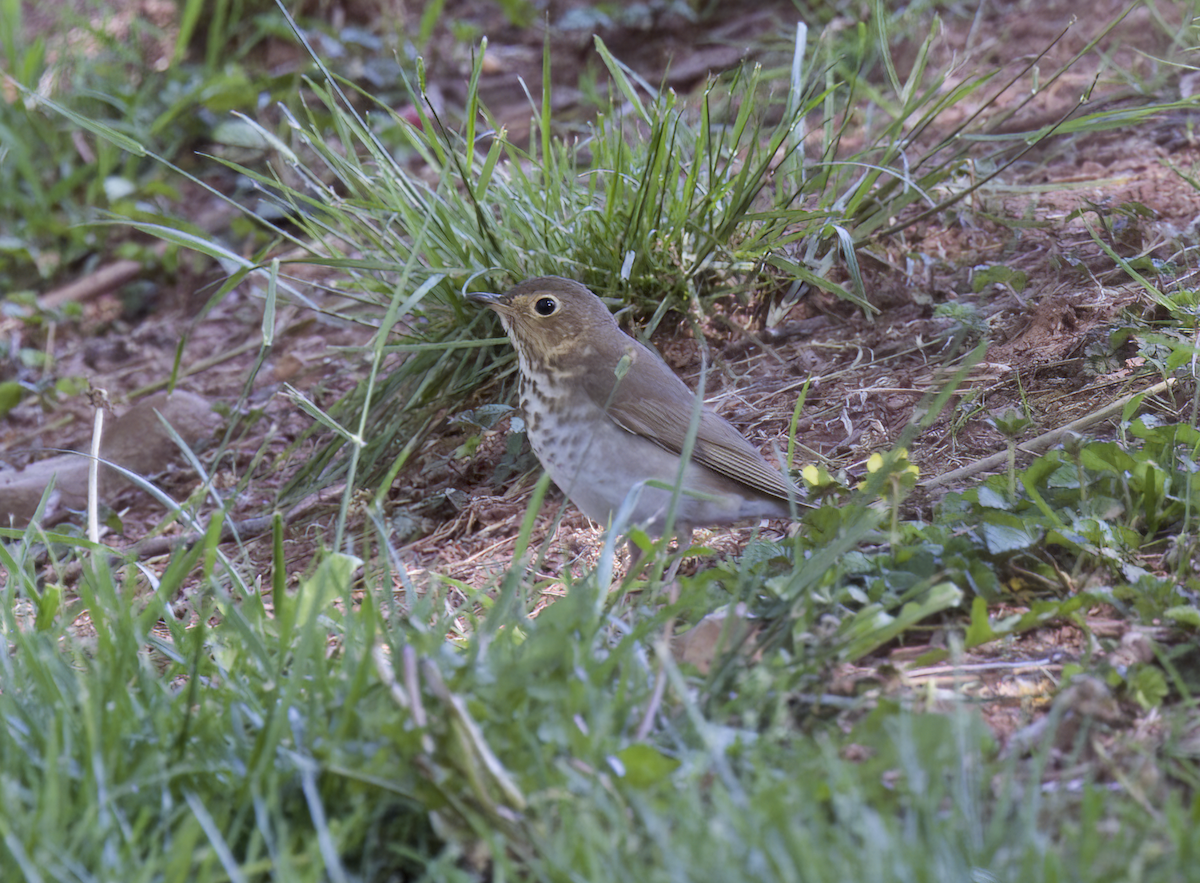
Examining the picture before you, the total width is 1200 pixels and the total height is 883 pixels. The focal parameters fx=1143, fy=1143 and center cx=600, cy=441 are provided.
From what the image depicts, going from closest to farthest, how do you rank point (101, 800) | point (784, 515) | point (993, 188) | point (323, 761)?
1. point (101, 800)
2. point (323, 761)
3. point (784, 515)
4. point (993, 188)

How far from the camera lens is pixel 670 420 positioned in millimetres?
3498

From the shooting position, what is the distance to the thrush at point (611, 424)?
10.9 feet

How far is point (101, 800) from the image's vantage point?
177cm

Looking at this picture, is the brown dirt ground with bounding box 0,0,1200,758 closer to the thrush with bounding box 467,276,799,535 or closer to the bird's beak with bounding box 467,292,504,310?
the thrush with bounding box 467,276,799,535

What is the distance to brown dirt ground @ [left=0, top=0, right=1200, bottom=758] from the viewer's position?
357 cm

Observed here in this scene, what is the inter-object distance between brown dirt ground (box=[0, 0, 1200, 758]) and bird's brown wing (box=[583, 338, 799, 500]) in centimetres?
24

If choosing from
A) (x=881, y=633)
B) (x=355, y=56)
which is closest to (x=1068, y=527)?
(x=881, y=633)

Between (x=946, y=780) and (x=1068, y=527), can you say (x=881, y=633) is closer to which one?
(x=946, y=780)

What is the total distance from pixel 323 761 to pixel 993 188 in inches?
147

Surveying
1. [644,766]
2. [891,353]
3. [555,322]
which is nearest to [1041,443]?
[891,353]

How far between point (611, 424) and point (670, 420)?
0.60 feet

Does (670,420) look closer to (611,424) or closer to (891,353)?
(611,424)

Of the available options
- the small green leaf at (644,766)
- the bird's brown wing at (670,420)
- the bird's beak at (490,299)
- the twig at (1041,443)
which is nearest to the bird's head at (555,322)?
the bird's beak at (490,299)

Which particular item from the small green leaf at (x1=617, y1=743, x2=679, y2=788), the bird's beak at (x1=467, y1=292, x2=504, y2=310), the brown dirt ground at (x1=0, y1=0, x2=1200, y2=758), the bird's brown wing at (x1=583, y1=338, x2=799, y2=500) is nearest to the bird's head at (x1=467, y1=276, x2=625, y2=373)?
the bird's beak at (x1=467, y1=292, x2=504, y2=310)
